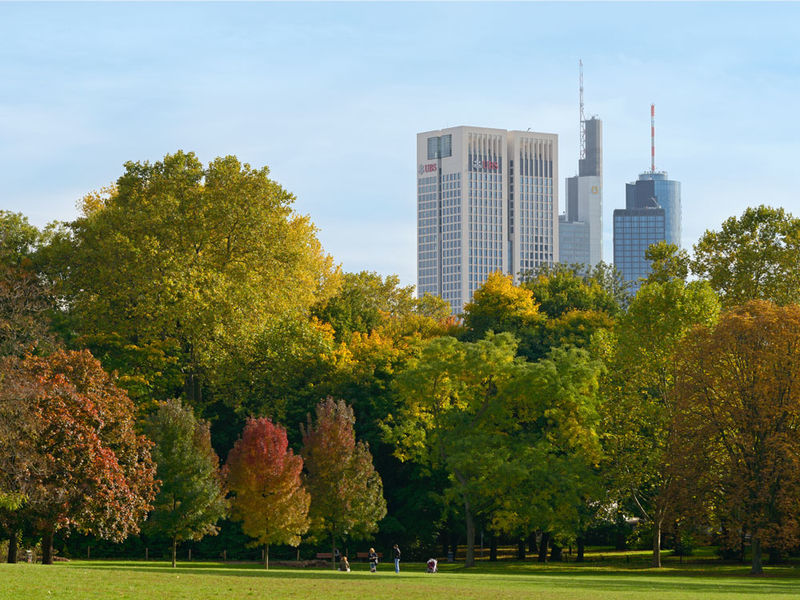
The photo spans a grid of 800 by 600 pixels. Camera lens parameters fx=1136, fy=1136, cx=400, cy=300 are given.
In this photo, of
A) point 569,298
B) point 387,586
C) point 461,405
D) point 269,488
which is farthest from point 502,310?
point 387,586

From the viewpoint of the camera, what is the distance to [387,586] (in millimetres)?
36688

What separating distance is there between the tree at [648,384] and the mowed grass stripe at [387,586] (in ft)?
22.6

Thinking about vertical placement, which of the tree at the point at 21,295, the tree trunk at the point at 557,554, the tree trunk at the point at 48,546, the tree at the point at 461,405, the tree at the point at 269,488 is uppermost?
the tree at the point at 21,295

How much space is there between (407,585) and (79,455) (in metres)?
15.2

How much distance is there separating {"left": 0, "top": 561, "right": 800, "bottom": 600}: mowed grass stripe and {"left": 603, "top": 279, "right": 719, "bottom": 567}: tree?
6.88m

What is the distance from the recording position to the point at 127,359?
63312 millimetres

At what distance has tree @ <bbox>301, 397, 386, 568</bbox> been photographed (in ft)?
191

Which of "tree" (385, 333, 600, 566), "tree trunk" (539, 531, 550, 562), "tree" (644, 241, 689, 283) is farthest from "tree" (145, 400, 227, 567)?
"tree" (644, 241, 689, 283)

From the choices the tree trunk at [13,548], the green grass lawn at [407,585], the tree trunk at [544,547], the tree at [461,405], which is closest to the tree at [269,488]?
the tree at [461,405]

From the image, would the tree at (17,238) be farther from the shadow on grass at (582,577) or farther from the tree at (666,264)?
the tree at (666,264)

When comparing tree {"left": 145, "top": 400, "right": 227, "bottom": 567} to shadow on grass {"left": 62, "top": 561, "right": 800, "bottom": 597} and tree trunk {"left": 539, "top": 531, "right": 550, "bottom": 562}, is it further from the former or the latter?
tree trunk {"left": 539, "top": 531, "right": 550, "bottom": 562}

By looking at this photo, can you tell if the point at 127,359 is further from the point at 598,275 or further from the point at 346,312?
the point at 598,275

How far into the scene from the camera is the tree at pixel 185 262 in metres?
62.7

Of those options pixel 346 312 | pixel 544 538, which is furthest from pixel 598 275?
pixel 544 538
